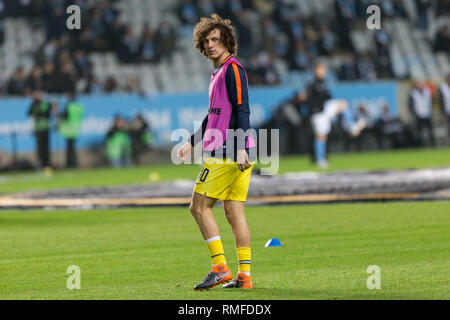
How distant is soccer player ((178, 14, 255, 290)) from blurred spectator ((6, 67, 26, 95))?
A: 2255cm

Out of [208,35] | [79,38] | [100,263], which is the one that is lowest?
[100,263]

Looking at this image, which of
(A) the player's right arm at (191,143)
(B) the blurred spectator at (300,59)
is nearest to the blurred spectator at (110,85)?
(B) the blurred spectator at (300,59)

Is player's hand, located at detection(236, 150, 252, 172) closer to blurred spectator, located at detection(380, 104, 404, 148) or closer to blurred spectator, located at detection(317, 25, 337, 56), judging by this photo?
blurred spectator, located at detection(380, 104, 404, 148)

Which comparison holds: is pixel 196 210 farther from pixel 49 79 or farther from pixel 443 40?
pixel 443 40

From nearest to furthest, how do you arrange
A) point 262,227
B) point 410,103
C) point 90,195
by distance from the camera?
point 262,227, point 90,195, point 410,103

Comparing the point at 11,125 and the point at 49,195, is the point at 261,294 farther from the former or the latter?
the point at 11,125

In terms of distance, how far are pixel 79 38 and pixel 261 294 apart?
2634 centimetres

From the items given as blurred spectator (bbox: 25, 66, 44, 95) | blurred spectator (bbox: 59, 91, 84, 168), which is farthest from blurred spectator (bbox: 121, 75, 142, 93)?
blurred spectator (bbox: 25, 66, 44, 95)

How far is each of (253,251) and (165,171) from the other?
57.7ft

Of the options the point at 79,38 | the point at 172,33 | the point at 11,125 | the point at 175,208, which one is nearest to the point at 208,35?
the point at 175,208

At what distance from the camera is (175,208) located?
1681 cm

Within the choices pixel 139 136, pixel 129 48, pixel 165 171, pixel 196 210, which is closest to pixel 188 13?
pixel 129 48

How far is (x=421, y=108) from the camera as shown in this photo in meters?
35.4

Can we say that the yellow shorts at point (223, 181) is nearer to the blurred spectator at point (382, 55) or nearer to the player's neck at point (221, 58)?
the player's neck at point (221, 58)
